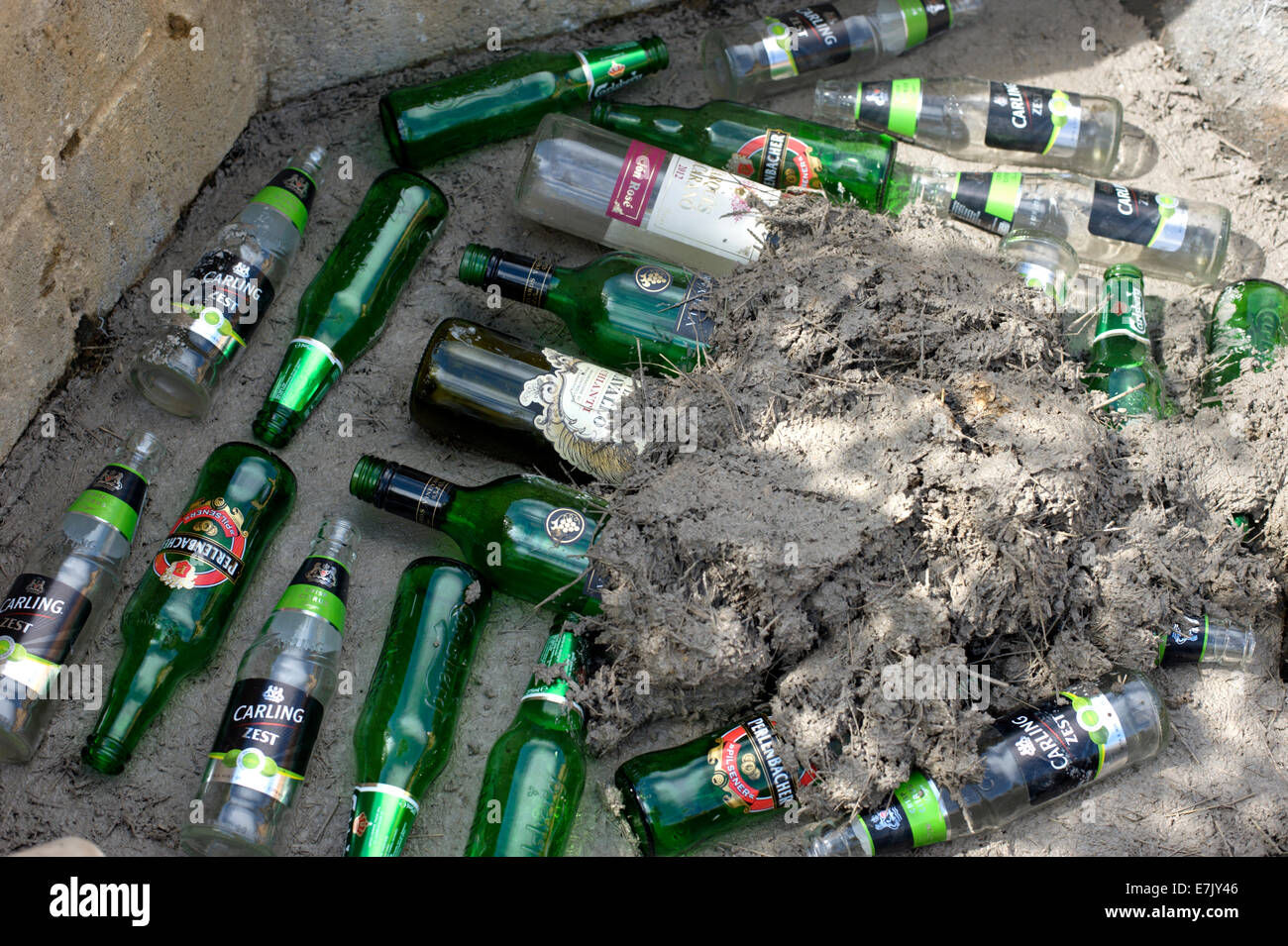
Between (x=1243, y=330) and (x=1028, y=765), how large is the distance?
1.35 meters

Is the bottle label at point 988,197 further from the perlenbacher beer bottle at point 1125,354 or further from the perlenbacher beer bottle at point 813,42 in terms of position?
the perlenbacher beer bottle at point 813,42

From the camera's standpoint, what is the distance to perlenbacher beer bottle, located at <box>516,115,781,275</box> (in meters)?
2.82

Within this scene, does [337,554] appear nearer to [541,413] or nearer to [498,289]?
[541,413]

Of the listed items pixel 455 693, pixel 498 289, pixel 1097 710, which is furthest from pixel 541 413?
pixel 1097 710

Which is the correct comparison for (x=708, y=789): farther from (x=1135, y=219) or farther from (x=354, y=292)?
(x=1135, y=219)

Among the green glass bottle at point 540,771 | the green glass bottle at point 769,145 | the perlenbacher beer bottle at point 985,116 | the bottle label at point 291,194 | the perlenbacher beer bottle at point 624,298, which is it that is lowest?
the green glass bottle at point 540,771

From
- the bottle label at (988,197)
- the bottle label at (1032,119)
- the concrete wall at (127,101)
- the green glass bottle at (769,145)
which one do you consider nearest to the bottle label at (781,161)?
the green glass bottle at (769,145)

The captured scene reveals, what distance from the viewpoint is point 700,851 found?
2438 mm

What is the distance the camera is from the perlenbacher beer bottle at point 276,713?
2.33 metres

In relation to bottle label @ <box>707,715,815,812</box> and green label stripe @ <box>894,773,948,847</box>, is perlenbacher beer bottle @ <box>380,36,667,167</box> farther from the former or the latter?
green label stripe @ <box>894,773,948,847</box>

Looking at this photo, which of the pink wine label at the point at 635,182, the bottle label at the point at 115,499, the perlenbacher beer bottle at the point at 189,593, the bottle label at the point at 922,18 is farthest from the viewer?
the bottle label at the point at 922,18

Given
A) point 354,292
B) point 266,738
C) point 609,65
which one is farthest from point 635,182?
point 266,738

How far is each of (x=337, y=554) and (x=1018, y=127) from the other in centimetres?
234

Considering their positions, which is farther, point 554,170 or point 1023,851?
point 554,170
